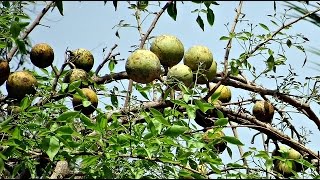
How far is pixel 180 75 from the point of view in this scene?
2.88 m

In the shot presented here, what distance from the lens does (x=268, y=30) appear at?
3076 millimetres

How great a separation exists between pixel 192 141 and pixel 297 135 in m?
1.22

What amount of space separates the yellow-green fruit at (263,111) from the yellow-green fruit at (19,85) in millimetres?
1179

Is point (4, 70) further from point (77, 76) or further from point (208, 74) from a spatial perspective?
point (208, 74)

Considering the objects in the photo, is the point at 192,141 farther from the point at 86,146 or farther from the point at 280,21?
the point at 280,21

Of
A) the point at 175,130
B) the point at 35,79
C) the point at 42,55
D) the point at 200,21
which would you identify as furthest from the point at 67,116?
the point at 42,55

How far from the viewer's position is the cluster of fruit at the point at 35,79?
2.92m

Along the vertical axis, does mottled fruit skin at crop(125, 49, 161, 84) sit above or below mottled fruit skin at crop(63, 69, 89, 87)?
above

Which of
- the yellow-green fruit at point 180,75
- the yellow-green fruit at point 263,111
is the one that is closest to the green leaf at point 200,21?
the yellow-green fruit at point 180,75

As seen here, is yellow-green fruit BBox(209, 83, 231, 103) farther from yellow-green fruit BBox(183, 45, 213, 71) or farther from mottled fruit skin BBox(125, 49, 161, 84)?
mottled fruit skin BBox(125, 49, 161, 84)

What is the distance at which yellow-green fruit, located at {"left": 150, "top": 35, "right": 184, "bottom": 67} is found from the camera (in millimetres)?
3012

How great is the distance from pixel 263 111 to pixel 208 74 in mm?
363

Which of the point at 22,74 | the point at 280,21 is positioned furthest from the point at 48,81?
the point at 280,21

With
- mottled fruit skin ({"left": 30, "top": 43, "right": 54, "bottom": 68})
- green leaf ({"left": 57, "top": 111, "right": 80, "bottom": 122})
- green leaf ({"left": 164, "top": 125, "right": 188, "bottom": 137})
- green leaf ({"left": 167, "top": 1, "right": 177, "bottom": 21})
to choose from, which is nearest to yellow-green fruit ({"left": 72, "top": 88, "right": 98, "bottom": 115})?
mottled fruit skin ({"left": 30, "top": 43, "right": 54, "bottom": 68})
